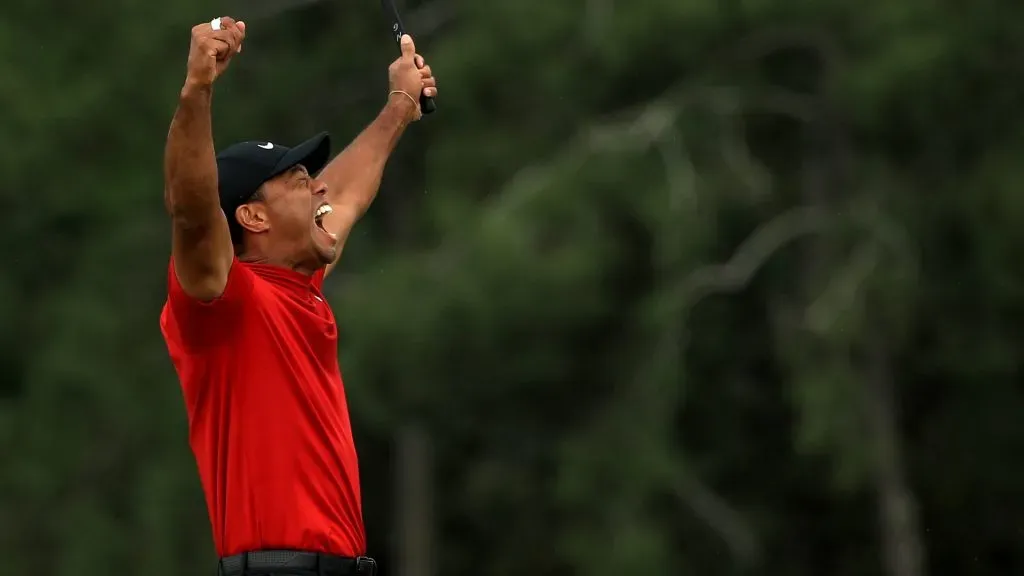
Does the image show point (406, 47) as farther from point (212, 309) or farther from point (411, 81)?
point (212, 309)

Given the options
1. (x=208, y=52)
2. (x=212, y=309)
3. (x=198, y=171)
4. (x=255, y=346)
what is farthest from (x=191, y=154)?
(x=255, y=346)

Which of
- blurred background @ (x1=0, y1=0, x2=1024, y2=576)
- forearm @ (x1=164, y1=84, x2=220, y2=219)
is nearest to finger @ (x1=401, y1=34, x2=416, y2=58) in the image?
forearm @ (x1=164, y1=84, x2=220, y2=219)

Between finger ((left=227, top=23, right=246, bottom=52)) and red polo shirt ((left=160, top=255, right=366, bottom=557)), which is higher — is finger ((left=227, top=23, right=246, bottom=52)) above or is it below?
above

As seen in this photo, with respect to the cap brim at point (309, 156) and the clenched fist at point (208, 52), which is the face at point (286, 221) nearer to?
the cap brim at point (309, 156)

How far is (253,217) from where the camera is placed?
5469 millimetres

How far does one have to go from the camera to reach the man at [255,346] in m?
4.86

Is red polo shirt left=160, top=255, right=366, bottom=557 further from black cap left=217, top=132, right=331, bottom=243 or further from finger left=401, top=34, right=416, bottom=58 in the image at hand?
finger left=401, top=34, right=416, bottom=58

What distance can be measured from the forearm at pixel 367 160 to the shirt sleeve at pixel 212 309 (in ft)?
3.99

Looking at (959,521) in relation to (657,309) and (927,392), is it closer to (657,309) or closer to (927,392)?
(927,392)

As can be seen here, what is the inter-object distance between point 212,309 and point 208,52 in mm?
634

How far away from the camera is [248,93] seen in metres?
20.4

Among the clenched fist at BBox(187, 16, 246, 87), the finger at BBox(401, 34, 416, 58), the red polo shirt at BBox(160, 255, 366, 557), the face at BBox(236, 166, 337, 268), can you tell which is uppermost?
the finger at BBox(401, 34, 416, 58)

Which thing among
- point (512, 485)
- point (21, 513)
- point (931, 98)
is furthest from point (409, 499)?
point (931, 98)

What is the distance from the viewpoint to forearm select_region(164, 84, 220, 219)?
4.80 metres
